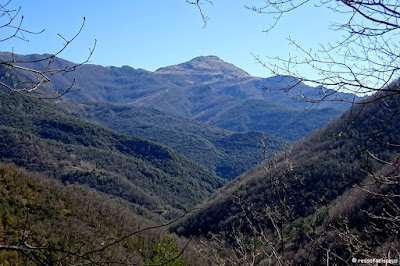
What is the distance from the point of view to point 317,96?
252cm

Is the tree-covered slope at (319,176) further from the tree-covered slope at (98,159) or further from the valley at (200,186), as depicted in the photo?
the tree-covered slope at (98,159)

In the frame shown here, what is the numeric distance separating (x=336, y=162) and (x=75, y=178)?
59.6 m

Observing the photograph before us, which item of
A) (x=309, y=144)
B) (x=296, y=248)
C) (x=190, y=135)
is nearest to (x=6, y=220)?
(x=296, y=248)

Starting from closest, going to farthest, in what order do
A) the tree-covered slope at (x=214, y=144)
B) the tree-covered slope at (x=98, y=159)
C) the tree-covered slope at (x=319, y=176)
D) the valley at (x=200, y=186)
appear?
the valley at (x=200, y=186), the tree-covered slope at (x=319, y=176), the tree-covered slope at (x=98, y=159), the tree-covered slope at (x=214, y=144)

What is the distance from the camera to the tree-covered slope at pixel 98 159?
271ft

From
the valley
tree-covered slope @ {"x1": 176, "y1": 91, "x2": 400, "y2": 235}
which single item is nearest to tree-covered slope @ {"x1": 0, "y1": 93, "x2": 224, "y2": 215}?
the valley

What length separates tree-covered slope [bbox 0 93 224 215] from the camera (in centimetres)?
8269

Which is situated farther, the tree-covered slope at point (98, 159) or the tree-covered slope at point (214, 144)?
the tree-covered slope at point (214, 144)

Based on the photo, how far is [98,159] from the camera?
4136 inches

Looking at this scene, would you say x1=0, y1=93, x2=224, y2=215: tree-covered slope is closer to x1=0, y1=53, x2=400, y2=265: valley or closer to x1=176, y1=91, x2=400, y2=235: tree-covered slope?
x1=0, y1=53, x2=400, y2=265: valley

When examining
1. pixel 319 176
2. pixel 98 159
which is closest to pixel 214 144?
pixel 98 159

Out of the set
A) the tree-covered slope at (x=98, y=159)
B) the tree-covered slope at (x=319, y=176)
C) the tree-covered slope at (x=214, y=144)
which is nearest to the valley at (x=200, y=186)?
the tree-covered slope at (x=319, y=176)

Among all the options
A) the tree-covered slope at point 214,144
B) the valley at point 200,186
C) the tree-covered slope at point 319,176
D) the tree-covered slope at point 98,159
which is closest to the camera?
the valley at point 200,186

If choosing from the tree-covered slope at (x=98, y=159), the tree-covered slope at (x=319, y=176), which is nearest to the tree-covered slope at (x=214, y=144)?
the tree-covered slope at (x=98, y=159)
